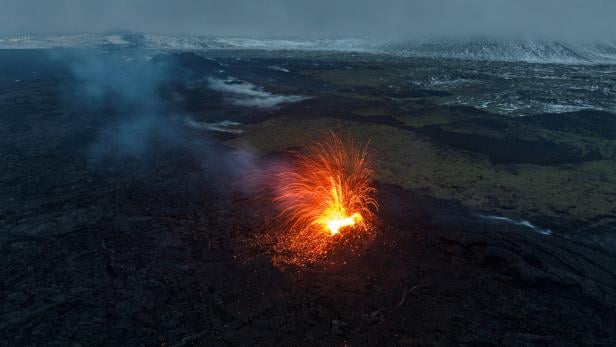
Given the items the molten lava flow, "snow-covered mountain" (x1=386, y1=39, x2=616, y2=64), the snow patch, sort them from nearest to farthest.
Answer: the molten lava flow
the snow patch
"snow-covered mountain" (x1=386, y1=39, x2=616, y2=64)

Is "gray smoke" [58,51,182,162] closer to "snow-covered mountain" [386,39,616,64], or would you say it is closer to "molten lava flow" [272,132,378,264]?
"molten lava flow" [272,132,378,264]

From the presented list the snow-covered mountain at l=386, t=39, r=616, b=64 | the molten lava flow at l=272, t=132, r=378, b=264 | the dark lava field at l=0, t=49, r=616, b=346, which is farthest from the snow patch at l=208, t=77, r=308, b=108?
the snow-covered mountain at l=386, t=39, r=616, b=64

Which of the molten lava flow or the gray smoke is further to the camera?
the gray smoke

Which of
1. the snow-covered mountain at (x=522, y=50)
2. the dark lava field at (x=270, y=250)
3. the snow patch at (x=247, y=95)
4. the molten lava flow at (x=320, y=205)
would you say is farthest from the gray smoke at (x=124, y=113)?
the snow-covered mountain at (x=522, y=50)

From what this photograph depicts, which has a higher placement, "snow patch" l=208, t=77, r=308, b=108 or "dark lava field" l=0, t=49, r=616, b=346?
"snow patch" l=208, t=77, r=308, b=108

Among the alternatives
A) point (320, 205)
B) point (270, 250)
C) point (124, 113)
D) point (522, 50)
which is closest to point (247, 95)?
point (124, 113)

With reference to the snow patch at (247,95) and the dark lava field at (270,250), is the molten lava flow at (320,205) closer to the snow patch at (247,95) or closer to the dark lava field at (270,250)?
the dark lava field at (270,250)

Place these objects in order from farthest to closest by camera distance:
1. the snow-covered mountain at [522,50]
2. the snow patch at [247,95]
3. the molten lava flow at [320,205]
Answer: the snow-covered mountain at [522,50]
the snow patch at [247,95]
the molten lava flow at [320,205]
